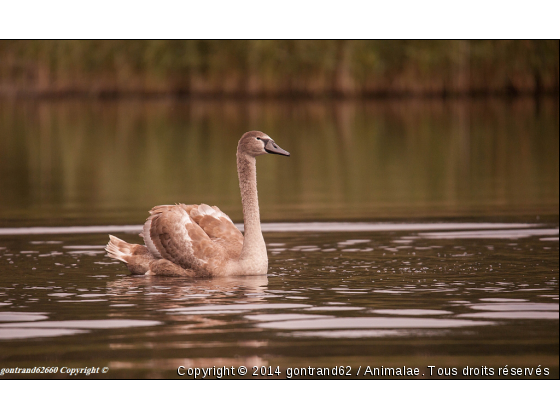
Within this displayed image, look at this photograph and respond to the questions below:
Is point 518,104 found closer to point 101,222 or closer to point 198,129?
point 198,129

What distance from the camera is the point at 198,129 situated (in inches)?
1452

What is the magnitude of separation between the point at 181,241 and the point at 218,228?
1.92 ft

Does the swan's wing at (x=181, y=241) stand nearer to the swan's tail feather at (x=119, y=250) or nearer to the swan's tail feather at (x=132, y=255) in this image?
the swan's tail feather at (x=132, y=255)

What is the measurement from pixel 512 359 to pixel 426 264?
389 centimetres

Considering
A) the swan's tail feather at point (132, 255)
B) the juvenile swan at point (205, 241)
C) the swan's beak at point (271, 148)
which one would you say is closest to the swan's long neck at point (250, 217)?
the juvenile swan at point (205, 241)

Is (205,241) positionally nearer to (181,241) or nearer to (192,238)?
(192,238)

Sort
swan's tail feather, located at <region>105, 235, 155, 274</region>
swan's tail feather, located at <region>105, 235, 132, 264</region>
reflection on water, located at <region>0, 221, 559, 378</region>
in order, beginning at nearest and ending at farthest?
reflection on water, located at <region>0, 221, 559, 378</region> < swan's tail feather, located at <region>105, 235, 155, 274</region> < swan's tail feather, located at <region>105, 235, 132, 264</region>

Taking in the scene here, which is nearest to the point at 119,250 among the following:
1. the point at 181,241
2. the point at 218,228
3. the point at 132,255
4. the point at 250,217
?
the point at 132,255

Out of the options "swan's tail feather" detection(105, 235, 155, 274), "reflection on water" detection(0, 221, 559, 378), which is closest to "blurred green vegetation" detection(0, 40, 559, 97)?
"reflection on water" detection(0, 221, 559, 378)

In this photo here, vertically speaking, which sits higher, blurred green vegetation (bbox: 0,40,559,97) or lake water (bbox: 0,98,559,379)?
blurred green vegetation (bbox: 0,40,559,97)

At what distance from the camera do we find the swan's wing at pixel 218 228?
10.9 m

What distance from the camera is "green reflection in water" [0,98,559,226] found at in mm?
16469

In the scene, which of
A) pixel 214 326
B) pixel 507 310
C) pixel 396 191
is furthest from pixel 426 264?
pixel 396 191

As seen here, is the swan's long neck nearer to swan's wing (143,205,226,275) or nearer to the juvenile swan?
the juvenile swan
